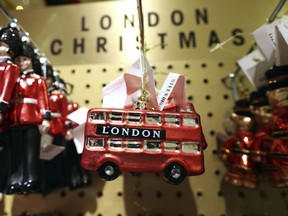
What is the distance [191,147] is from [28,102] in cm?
38

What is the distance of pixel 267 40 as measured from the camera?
30.0 inches

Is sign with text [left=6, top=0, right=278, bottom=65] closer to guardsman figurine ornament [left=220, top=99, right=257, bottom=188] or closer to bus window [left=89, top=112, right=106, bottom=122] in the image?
guardsman figurine ornament [left=220, top=99, right=257, bottom=188]

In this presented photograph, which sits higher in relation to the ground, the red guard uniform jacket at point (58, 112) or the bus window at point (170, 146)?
the red guard uniform jacket at point (58, 112)

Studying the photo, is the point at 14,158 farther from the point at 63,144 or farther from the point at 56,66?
the point at 56,66

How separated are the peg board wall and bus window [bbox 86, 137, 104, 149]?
0.29 metres

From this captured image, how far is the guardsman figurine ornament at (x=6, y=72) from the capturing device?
64 cm

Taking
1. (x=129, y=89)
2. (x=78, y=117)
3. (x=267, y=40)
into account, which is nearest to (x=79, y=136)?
(x=78, y=117)

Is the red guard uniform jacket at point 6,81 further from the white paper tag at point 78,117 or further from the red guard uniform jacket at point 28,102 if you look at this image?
the white paper tag at point 78,117

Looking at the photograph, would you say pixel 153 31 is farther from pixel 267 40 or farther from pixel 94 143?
pixel 94 143

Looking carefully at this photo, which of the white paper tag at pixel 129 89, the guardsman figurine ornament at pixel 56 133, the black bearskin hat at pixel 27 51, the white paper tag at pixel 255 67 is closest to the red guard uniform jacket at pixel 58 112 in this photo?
the guardsman figurine ornament at pixel 56 133

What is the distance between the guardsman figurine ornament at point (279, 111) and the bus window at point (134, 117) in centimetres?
31

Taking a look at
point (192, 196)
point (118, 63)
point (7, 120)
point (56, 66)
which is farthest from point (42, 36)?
point (192, 196)

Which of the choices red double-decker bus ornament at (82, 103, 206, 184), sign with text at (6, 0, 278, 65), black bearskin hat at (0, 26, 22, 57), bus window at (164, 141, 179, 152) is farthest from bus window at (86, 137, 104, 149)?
sign with text at (6, 0, 278, 65)

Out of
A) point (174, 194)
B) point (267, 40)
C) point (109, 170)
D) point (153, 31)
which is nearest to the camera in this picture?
point (109, 170)
